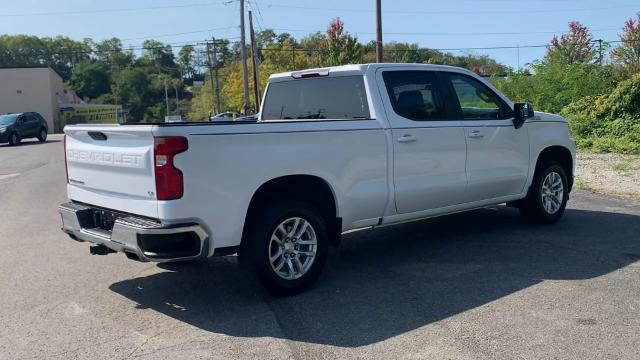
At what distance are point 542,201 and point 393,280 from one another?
2.96 m

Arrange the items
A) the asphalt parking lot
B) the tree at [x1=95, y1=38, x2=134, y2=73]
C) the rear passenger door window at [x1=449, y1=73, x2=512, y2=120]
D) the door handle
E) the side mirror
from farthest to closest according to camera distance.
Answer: the tree at [x1=95, y1=38, x2=134, y2=73], the side mirror, the rear passenger door window at [x1=449, y1=73, x2=512, y2=120], the door handle, the asphalt parking lot

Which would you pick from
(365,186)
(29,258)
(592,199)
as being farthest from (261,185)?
(592,199)

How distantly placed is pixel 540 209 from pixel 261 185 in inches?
167

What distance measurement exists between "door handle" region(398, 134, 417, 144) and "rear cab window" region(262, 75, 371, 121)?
385mm

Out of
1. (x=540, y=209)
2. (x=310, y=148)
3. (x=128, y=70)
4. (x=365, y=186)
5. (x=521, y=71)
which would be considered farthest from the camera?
(x=128, y=70)

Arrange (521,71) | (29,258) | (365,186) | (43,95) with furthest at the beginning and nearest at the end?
(43,95) < (521,71) < (29,258) < (365,186)

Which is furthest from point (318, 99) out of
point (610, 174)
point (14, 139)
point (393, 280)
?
point (14, 139)

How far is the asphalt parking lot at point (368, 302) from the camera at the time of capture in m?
4.25

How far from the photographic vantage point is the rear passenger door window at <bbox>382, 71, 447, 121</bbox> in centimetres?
616

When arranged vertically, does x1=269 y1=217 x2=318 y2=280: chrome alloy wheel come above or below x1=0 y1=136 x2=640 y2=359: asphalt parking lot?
above

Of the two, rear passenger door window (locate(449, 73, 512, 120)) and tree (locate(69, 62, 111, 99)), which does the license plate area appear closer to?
rear passenger door window (locate(449, 73, 512, 120))

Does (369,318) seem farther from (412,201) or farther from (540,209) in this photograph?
(540,209)

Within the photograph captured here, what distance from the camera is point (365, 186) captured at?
5.72m

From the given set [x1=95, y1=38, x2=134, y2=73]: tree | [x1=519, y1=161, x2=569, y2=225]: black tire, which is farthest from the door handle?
[x1=95, y1=38, x2=134, y2=73]: tree
